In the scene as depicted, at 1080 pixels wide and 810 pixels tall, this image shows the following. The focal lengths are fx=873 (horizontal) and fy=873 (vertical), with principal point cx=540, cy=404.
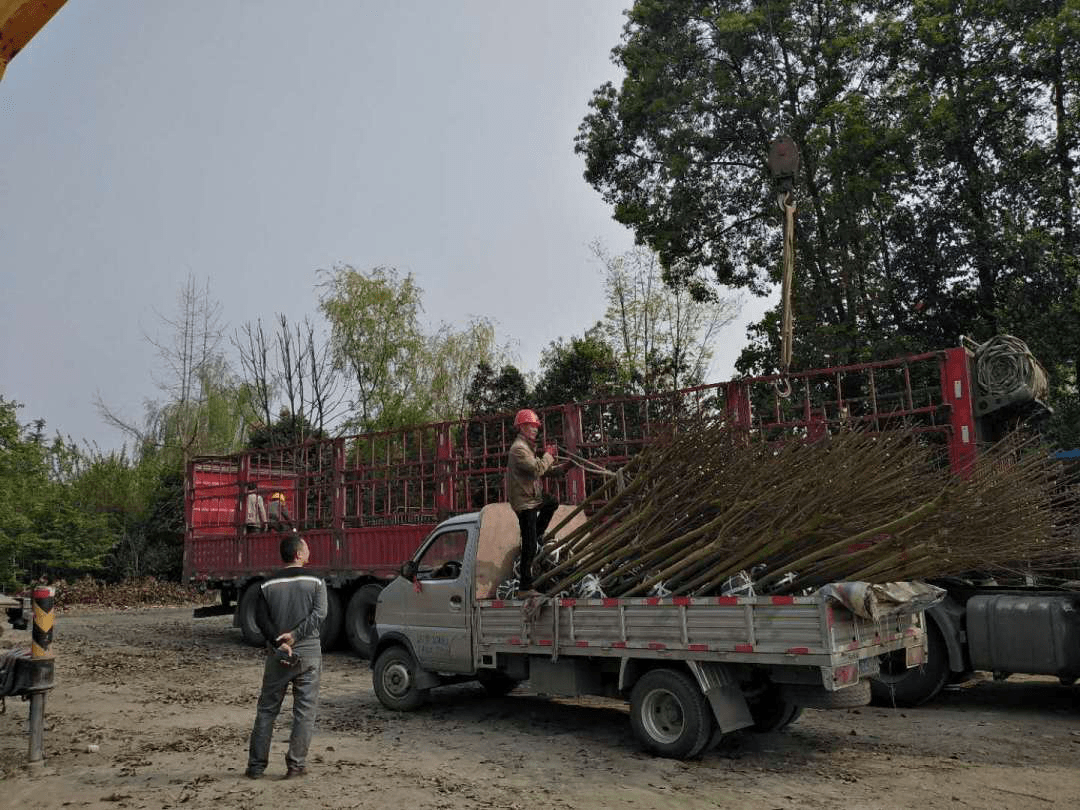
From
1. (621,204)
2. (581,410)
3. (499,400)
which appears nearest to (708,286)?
(621,204)

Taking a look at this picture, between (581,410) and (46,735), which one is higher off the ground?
(581,410)

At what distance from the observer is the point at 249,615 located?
512 inches

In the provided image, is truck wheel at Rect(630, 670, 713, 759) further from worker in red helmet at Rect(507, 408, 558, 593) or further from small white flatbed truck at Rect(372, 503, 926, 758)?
worker in red helmet at Rect(507, 408, 558, 593)

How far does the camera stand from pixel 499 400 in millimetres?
29844

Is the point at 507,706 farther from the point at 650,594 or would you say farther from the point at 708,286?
the point at 708,286

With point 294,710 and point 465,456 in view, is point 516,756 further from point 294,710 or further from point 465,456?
point 465,456

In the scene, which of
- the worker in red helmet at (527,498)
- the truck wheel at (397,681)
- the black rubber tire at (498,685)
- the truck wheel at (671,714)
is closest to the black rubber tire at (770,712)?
the truck wheel at (671,714)

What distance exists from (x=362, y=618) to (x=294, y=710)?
19.8 feet

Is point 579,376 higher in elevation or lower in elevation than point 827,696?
higher

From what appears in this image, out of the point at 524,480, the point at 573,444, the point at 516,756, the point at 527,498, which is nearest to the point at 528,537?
the point at 527,498

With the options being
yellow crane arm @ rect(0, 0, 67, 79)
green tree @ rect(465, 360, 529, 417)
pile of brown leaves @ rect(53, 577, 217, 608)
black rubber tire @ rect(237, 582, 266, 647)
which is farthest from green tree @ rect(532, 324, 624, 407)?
yellow crane arm @ rect(0, 0, 67, 79)

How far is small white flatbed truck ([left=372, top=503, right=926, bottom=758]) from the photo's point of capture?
552 cm

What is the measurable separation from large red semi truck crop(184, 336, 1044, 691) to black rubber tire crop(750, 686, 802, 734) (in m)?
2.05

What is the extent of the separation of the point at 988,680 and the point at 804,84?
15.2m
